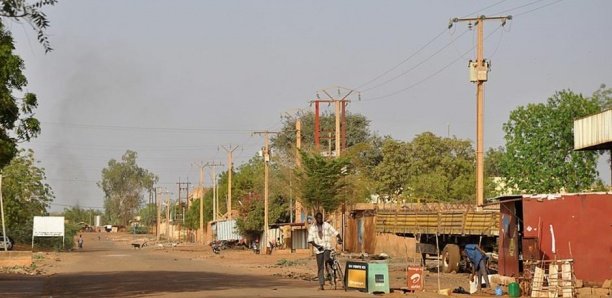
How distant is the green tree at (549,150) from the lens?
59.9 metres

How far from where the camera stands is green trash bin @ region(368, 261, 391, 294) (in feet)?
73.5

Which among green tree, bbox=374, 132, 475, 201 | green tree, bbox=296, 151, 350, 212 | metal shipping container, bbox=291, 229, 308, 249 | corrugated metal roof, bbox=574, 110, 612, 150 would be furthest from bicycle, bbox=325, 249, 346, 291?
green tree, bbox=374, 132, 475, 201

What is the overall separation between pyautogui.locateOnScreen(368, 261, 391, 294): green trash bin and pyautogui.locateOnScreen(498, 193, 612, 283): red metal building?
14.9 ft

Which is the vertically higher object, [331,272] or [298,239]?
[331,272]

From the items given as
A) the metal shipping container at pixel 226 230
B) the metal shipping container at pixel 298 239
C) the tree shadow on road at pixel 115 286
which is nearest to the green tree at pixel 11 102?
the tree shadow on road at pixel 115 286

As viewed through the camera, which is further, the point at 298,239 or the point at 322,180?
the point at 298,239

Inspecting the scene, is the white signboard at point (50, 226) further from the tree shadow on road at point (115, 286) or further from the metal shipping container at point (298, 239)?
the tree shadow on road at point (115, 286)

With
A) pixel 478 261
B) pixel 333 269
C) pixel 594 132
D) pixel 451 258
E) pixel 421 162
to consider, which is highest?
pixel 421 162

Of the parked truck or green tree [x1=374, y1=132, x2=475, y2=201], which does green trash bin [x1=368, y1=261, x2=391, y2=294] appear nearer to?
the parked truck

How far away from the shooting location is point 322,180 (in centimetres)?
6066

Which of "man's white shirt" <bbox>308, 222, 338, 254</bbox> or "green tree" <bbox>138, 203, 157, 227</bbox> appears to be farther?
"green tree" <bbox>138, 203, 157, 227</bbox>

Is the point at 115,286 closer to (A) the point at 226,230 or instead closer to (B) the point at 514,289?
(B) the point at 514,289

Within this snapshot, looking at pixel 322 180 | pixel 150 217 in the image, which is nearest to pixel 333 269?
pixel 322 180

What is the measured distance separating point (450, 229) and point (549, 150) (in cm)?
2841
